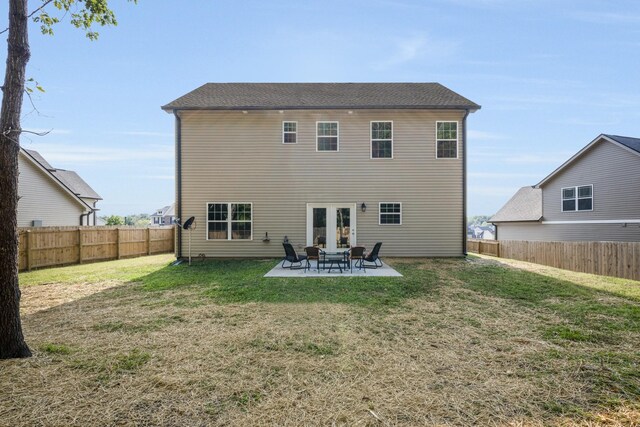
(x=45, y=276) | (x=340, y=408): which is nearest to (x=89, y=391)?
(x=340, y=408)

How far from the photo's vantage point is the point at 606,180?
1445 centimetres

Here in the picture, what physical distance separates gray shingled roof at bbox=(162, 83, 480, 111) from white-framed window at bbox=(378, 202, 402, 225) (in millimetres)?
3989

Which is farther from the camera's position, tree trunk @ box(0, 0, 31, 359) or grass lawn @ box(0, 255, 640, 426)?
tree trunk @ box(0, 0, 31, 359)

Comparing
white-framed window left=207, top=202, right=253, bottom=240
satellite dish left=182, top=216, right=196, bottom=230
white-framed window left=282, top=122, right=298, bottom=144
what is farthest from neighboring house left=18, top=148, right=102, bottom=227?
white-framed window left=282, top=122, right=298, bottom=144

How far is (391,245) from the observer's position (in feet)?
40.4

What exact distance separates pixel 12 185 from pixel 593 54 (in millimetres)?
21697

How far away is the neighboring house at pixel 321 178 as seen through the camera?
40.5 ft

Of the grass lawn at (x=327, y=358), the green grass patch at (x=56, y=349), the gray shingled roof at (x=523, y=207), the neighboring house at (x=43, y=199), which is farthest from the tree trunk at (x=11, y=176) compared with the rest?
the gray shingled roof at (x=523, y=207)

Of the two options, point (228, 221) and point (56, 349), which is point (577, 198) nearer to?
point (228, 221)

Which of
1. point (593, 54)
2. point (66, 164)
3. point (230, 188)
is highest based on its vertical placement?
point (593, 54)

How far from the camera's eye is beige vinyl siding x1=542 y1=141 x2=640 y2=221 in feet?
43.6

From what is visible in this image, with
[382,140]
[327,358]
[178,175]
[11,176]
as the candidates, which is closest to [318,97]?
[382,140]

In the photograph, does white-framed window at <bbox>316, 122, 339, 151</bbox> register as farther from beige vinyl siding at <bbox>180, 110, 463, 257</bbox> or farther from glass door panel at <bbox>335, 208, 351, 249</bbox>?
glass door panel at <bbox>335, 208, 351, 249</bbox>

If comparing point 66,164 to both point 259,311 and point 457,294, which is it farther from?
point 457,294
